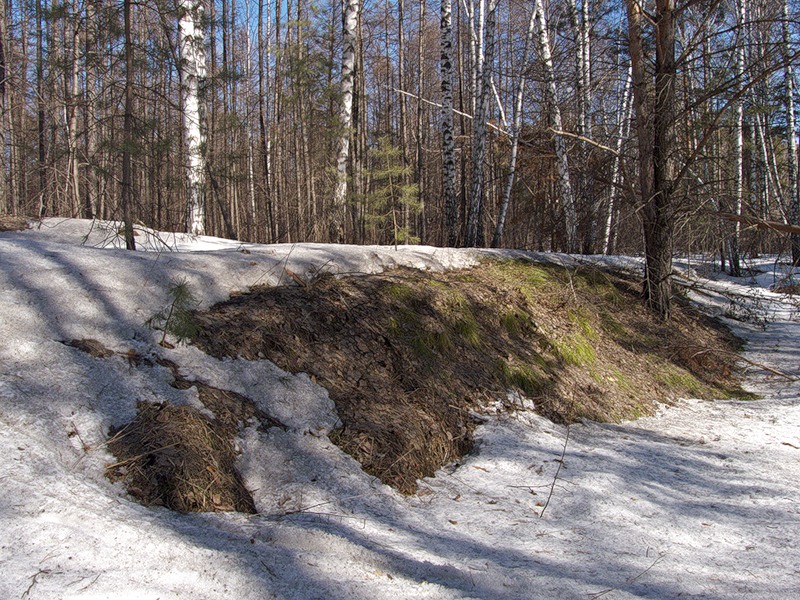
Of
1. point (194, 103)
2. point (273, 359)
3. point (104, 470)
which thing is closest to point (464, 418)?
point (273, 359)

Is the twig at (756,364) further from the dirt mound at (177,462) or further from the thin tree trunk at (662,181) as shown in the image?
the dirt mound at (177,462)

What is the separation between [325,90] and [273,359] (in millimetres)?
14697

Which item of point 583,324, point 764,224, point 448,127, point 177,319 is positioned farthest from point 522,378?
point 448,127

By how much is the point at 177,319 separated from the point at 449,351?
2.56 metres

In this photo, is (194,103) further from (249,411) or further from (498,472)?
(498,472)

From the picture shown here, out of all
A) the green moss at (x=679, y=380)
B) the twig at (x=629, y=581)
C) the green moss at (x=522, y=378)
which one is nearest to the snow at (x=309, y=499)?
the twig at (x=629, y=581)

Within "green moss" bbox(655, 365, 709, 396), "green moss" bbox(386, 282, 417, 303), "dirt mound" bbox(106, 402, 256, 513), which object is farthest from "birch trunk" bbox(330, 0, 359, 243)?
"dirt mound" bbox(106, 402, 256, 513)

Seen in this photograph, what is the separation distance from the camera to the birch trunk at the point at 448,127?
477 inches

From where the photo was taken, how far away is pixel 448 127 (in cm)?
1250

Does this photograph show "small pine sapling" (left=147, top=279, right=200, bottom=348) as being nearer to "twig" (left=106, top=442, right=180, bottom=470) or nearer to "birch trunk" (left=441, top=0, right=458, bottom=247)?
"twig" (left=106, top=442, right=180, bottom=470)

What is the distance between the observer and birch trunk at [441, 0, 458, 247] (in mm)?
12117

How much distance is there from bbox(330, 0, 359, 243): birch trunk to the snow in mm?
6211

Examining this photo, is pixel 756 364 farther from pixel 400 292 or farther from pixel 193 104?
pixel 193 104

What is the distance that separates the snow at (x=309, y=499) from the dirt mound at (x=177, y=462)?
85mm
